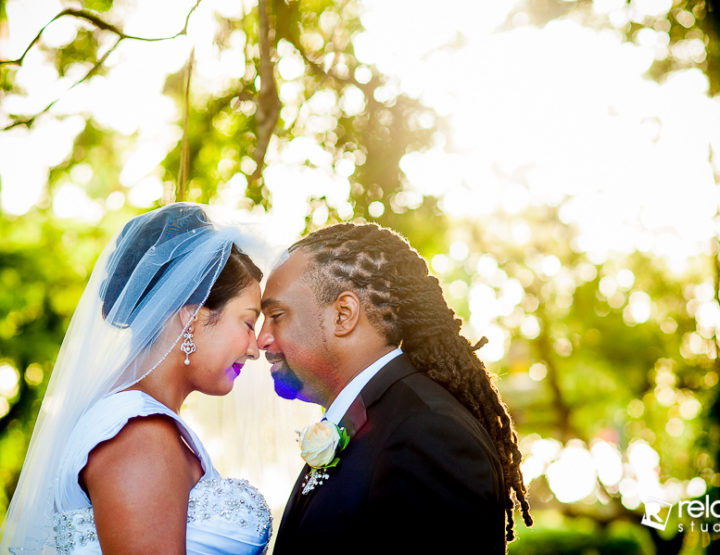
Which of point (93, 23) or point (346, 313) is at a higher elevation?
point (93, 23)

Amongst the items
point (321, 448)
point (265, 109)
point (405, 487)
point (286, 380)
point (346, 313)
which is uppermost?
point (265, 109)

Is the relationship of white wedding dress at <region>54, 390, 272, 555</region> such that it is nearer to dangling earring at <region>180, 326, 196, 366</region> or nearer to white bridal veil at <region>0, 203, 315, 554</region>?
white bridal veil at <region>0, 203, 315, 554</region>

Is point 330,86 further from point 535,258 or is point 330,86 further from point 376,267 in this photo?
point 535,258

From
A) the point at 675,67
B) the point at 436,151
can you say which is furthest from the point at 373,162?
the point at 675,67

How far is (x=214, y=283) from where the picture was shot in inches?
128

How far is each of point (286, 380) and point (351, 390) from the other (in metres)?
0.43

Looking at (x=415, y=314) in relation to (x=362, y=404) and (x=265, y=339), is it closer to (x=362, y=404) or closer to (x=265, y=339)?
(x=362, y=404)

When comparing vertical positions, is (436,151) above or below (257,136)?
above

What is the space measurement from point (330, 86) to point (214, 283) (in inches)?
103

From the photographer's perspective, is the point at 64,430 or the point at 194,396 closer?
the point at 64,430

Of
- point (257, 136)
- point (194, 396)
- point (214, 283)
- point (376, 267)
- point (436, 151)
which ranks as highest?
point (436, 151)

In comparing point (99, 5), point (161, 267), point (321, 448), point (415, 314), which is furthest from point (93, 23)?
point (321, 448)

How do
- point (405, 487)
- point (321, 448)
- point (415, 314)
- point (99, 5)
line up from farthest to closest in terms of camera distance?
point (99, 5)
point (415, 314)
point (321, 448)
point (405, 487)

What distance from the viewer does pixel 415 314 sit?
11.3 feet
